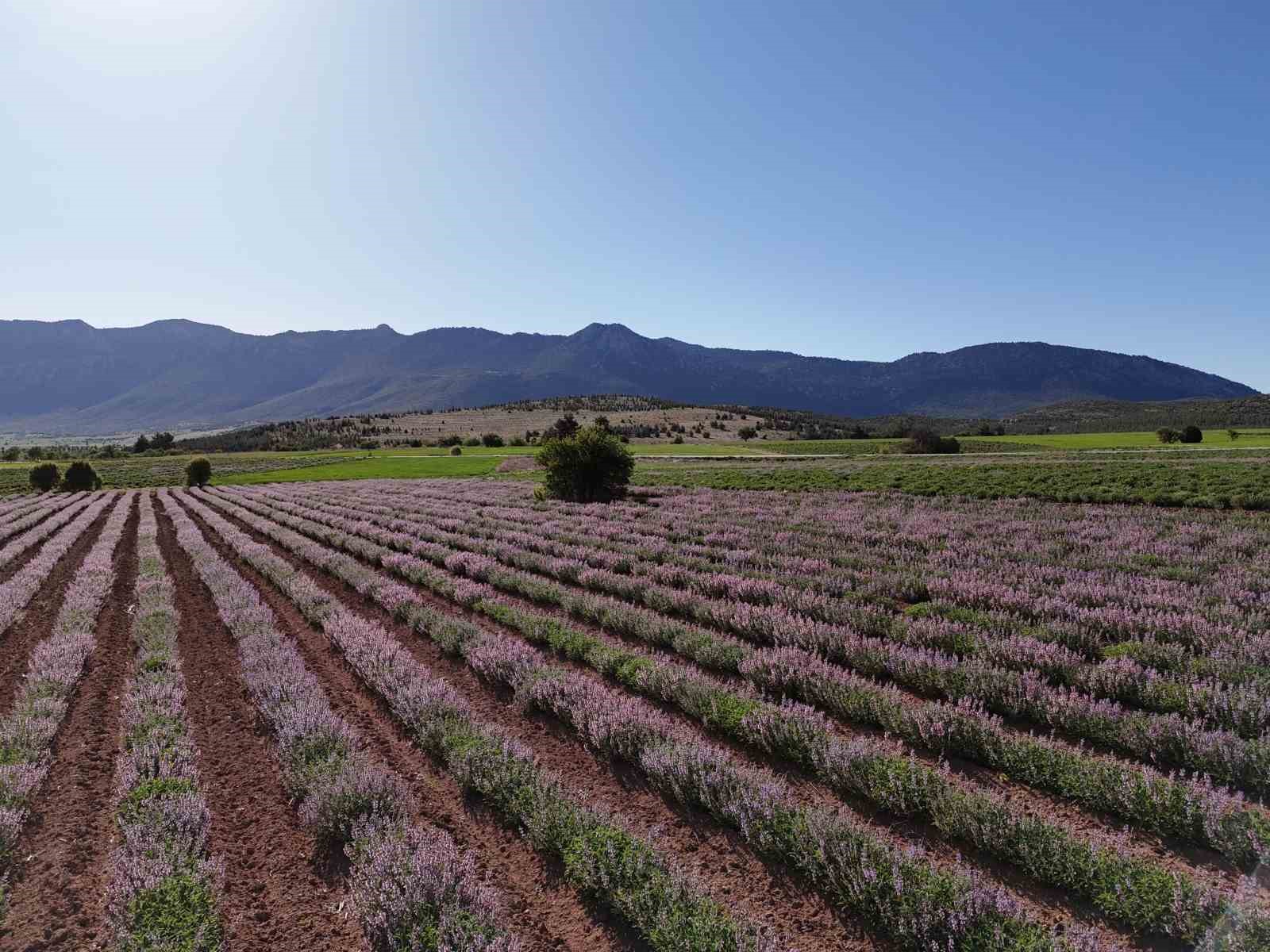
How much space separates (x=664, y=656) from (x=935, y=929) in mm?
4932

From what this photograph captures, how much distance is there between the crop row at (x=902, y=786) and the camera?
11.4ft

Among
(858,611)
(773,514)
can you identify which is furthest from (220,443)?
(858,611)

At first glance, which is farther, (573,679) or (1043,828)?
(573,679)

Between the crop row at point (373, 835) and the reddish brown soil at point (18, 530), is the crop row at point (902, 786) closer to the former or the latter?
the crop row at point (373, 835)

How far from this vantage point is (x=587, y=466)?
31.9 metres

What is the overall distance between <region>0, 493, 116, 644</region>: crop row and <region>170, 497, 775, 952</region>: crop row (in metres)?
9.85

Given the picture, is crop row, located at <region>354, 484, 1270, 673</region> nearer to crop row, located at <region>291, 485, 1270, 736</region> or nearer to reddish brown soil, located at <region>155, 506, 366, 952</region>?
crop row, located at <region>291, 485, 1270, 736</region>

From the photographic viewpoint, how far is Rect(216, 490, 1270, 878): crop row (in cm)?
410

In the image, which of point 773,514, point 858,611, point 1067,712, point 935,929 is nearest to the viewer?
point 935,929

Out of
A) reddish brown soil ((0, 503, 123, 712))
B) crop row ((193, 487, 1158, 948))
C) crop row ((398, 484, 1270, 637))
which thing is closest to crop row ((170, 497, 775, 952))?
crop row ((193, 487, 1158, 948))

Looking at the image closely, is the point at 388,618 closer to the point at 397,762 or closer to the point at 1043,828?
the point at 397,762

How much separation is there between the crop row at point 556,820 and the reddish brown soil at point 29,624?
16.7 ft

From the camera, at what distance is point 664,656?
26.8 ft

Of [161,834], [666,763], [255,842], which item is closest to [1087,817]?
[666,763]
